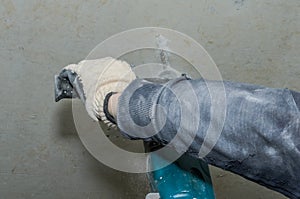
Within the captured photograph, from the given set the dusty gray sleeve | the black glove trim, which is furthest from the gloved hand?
the dusty gray sleeve

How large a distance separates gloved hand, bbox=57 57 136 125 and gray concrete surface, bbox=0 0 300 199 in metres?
0.19

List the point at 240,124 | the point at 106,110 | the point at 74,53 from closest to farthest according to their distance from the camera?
1. the point at 240,124
2. the point at 106,110
3. the point at 74,53

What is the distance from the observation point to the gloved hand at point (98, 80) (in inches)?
30.2

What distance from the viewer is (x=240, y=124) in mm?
527

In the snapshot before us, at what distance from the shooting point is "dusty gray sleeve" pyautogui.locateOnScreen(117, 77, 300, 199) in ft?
1.66

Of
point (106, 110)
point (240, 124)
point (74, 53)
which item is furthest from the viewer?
point (74, 53)

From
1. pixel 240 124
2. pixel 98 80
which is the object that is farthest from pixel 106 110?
pixel 240 124

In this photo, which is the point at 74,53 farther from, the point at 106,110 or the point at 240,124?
the point at 240,124

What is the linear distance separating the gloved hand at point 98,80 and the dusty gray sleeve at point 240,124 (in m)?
0.13

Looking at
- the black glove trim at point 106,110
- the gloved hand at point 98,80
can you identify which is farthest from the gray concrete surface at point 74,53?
the black glove trim at point 106,110

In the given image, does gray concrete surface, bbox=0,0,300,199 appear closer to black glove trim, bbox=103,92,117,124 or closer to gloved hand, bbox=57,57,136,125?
gloved hand, bbox=57,57,136,125

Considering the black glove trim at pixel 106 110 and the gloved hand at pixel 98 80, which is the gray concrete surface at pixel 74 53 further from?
the black glove trim at pixel 106 110

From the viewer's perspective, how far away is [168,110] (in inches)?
23.2

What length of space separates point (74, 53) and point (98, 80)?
0.89ft
